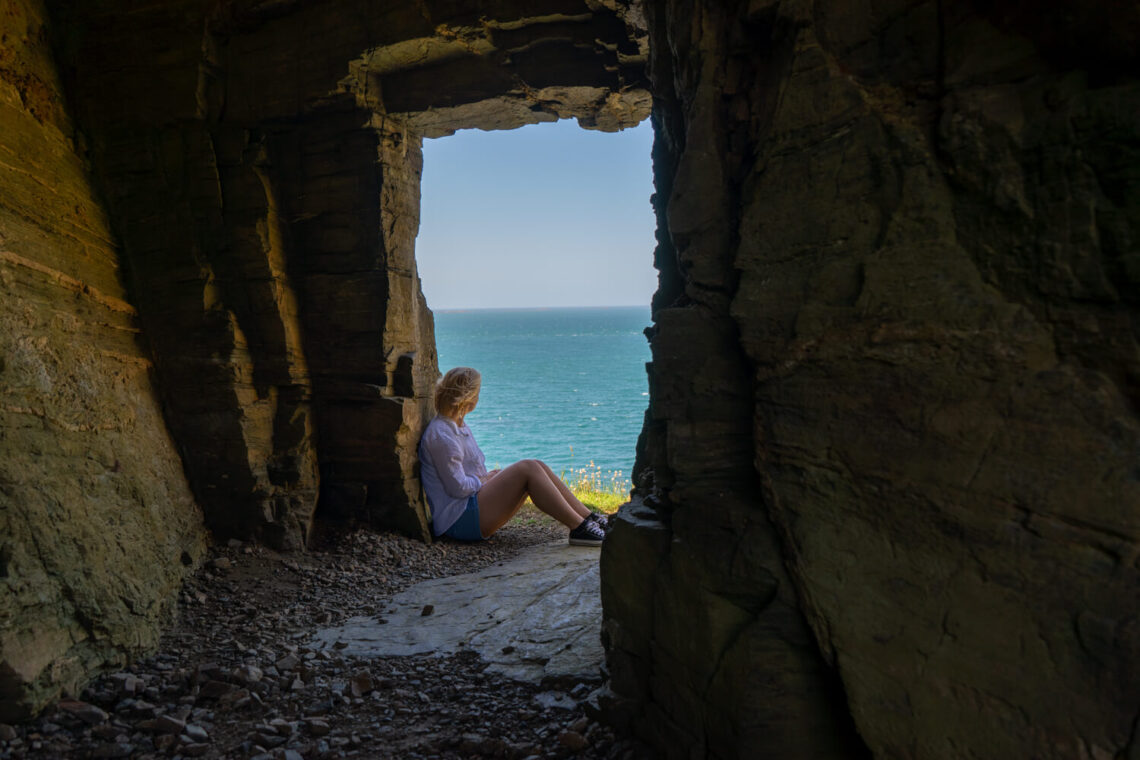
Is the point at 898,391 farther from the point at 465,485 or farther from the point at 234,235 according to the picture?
the point at 234,235

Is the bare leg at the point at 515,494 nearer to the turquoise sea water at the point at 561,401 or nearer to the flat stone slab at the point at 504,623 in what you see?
the flat stone slab at the point at 504,623

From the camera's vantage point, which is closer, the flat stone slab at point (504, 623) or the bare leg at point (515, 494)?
the flat stone slab at point (504, 623)

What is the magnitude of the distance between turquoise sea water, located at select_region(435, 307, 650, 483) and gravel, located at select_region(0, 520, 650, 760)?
7213 mm

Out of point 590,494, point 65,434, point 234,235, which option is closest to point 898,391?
point 65,434

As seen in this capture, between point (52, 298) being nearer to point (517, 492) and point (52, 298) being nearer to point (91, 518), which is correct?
point (91, 518)

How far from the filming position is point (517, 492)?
5.92 metres

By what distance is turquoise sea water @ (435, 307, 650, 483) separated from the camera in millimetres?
23312

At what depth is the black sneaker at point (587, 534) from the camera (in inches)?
215

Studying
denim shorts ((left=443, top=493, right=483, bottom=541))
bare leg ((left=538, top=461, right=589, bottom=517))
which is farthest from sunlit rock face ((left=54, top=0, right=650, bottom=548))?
bare leg ((left=538, top=461, right=589, bottom=517))

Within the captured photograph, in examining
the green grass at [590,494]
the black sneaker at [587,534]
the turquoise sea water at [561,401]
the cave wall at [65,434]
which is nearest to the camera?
the cave wall at [65,434]

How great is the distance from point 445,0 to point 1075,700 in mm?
4799

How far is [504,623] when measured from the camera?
398 cm

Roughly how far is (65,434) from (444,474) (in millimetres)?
2650

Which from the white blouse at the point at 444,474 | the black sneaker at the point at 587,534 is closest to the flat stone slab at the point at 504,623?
the black sneaker at the point at 587,534
